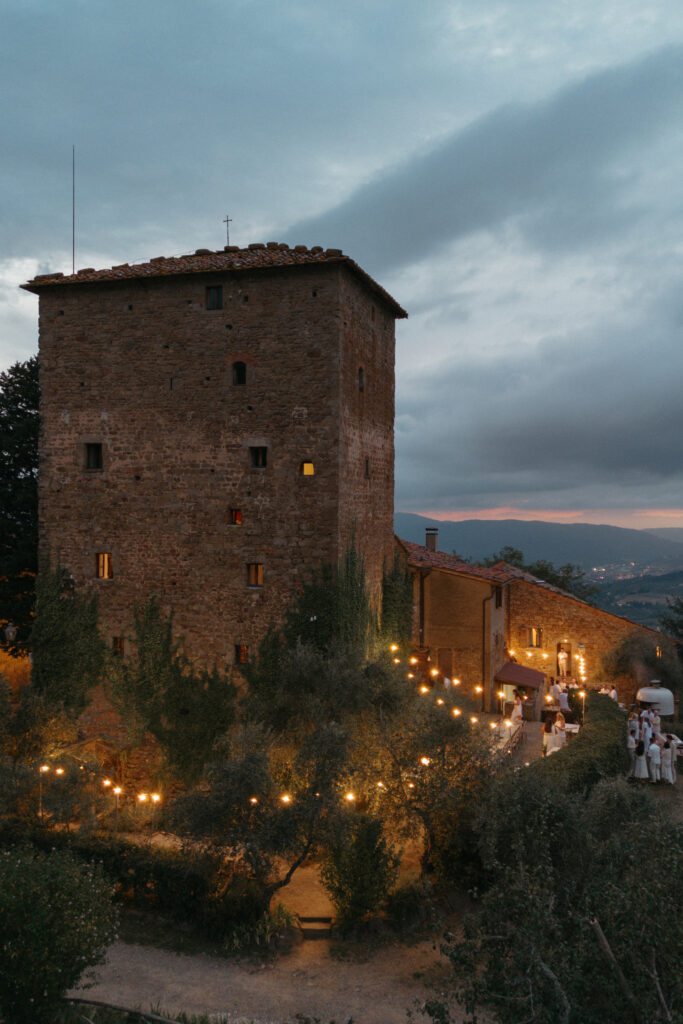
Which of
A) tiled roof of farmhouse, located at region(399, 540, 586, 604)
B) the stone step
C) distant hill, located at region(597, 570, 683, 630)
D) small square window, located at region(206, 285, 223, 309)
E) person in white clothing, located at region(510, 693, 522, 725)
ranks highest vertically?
small square window, located at region(206, 285, 223, 309)

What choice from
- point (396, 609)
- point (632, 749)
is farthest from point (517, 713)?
point (396, 609)

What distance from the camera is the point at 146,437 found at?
22031 millimetres

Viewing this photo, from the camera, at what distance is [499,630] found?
97.5 ft

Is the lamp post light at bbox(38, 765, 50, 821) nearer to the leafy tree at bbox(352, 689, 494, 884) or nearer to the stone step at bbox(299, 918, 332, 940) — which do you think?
the stone step at bbox(299, 918, 332, 940)

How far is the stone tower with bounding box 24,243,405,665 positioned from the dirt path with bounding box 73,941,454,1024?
340 inches

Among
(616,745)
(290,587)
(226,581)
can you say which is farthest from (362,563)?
(616,745)

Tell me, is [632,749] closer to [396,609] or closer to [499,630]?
[499,630]

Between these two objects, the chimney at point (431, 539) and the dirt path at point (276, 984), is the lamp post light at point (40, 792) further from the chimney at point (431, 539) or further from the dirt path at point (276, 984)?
the chimney at point (431, 539)

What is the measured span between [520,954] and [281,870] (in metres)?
9.89

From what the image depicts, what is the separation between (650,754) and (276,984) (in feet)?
46.9

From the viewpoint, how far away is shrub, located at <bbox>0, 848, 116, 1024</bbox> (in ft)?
33.5

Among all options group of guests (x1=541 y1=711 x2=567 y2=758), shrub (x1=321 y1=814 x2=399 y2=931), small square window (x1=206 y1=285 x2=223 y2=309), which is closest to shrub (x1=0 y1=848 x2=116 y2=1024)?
shrub (x1=321 y1=814 x2=399 y2=931)

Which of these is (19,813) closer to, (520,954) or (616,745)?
(520,954)

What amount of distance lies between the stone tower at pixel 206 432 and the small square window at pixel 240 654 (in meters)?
0.07
